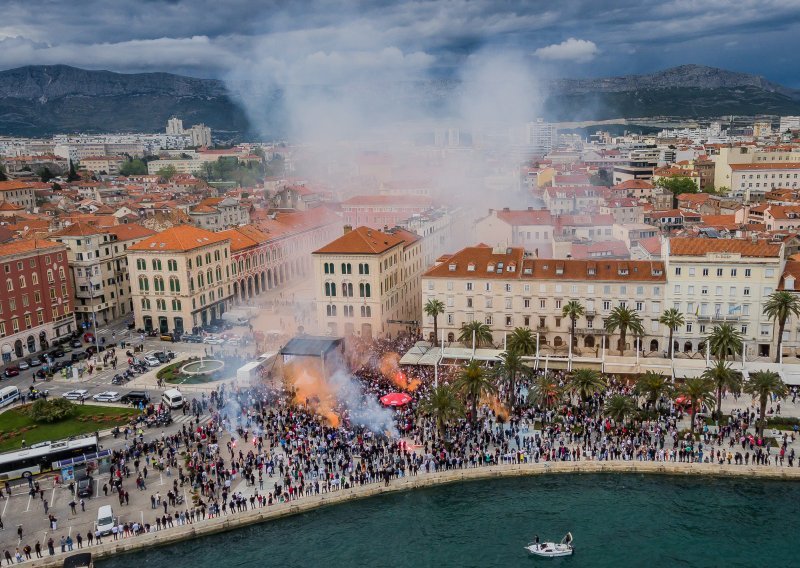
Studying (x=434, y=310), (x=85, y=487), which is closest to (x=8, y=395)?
(x=85, y=487)

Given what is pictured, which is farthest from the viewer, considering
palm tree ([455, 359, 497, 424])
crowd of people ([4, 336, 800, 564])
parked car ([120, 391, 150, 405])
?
parked car ([120, 391, 150, 405])

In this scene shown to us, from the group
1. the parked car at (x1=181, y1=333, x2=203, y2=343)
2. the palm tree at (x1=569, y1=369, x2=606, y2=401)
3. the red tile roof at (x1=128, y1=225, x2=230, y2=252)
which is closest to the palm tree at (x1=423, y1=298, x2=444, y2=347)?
the palm tree at (x1=569, y1=369, x2=606, y2=401)

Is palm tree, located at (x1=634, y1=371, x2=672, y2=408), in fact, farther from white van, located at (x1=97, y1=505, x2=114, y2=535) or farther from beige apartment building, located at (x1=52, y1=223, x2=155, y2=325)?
beige apartment building, located at (x1=52, y1=223, x2=155, y2=325)

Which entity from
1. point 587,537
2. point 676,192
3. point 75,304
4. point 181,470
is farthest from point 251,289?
point 676,192

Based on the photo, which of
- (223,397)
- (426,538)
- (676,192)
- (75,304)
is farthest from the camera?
(676,192)

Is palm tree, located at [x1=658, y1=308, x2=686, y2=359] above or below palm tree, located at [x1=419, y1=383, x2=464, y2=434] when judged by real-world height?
above

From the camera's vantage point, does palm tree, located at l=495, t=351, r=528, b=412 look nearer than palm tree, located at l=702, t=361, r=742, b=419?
No

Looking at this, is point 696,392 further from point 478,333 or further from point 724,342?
point 478,333

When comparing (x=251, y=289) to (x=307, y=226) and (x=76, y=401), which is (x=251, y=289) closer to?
(x=307, y=226)
